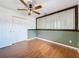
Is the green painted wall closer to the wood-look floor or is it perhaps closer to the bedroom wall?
the wood-look floor

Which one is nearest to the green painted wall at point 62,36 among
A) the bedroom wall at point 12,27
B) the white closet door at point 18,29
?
the white closet door at point 18,29

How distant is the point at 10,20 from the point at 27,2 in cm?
242

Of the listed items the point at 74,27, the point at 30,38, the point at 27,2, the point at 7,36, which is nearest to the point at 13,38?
the point at 7,36

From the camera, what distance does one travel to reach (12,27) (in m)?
4.91

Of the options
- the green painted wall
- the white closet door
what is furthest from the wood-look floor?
the white closet door

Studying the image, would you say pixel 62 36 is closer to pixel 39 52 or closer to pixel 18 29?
pixel 39 52

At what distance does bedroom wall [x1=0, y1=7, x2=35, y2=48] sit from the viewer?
14.2 ft

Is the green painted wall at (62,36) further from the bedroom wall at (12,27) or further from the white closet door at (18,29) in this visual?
the bedroom wall at (12,27)

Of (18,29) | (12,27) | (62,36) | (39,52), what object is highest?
(12,27)

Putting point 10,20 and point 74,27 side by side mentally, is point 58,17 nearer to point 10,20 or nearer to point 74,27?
point 74,27

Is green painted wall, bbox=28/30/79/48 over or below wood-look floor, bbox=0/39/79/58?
over

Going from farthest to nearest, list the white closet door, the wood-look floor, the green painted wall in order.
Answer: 1. the white closet door
2. the green painted wall
3. the wood-look floor

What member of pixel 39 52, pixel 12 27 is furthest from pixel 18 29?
pixel 39 52

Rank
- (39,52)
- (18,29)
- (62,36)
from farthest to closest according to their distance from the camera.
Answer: (18,29), (62,36), (39,52)
